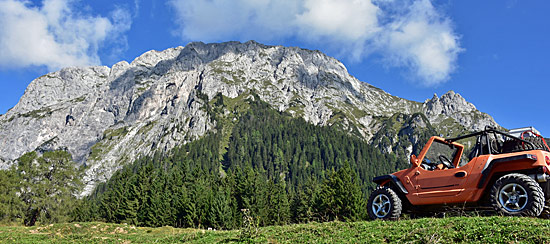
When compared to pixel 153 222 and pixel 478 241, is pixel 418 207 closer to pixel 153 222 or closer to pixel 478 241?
pixel 478 241

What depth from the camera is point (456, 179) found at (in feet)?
34.4

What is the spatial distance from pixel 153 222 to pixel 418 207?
205 ft

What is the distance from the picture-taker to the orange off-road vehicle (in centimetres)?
930

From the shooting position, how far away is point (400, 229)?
9.12 m

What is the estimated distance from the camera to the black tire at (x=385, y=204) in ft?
38.0

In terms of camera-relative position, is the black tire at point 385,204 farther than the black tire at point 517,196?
Yes

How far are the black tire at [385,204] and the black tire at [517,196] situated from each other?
2961 millimetres

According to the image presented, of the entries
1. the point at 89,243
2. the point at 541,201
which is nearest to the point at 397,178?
the point at 541,201

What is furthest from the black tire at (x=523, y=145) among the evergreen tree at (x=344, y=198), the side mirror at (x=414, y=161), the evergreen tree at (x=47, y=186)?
the evergreen tree at (x=47, y=186)

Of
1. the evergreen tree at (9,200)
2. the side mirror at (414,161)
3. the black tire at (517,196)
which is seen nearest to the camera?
the black tire at (517,196)

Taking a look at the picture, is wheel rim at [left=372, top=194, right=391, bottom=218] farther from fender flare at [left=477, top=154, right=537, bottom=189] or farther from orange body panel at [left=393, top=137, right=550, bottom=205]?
fender flare at [left=477, top=154, right=537, bottom=189]

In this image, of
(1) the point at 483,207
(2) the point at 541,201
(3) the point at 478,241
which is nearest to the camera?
(3) the point at 478,241

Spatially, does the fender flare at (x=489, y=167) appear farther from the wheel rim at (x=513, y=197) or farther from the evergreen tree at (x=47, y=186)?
the evergreen tree at (x=47, y=186)

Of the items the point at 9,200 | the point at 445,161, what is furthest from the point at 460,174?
the point at 9,200
